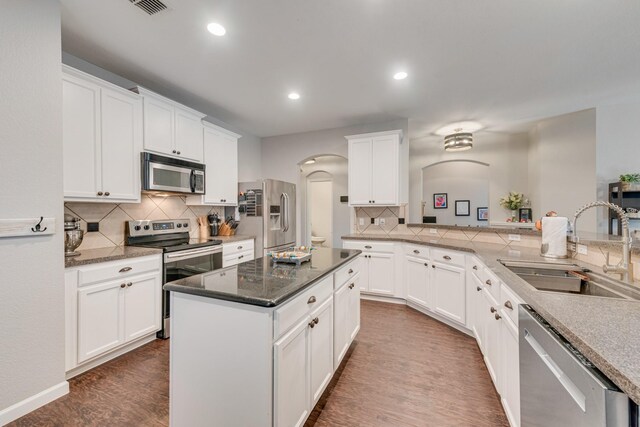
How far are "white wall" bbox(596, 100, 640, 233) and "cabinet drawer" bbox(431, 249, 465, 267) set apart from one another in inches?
104

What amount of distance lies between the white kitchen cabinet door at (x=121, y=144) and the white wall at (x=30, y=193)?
549 millimetres

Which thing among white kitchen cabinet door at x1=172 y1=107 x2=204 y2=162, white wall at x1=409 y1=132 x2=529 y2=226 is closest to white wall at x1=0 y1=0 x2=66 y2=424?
white kitchen cabinet door at x1=172 y1=107 x2=204 y2=162

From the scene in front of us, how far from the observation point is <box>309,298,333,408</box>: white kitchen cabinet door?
1.53m

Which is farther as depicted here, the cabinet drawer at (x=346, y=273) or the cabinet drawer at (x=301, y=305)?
the cabinet drawer at (x=346, y=273)

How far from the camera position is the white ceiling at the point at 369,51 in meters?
1.84

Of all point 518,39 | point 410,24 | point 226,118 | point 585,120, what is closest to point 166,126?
point 226,118

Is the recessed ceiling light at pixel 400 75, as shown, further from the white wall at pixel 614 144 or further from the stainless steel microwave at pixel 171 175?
the white wall at pixel 614 144

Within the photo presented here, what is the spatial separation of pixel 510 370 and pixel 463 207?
5345mm

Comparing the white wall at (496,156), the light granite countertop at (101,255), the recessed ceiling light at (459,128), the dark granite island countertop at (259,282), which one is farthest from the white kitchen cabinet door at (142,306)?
Answer: the white wall at (496,156)

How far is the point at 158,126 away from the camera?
2811mm

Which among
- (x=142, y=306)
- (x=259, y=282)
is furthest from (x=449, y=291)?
(x=142, y=306)

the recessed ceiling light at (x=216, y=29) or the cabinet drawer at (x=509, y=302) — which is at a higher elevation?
the recessed ceiling light at (x=216, y=29)

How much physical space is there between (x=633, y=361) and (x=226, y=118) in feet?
14.4

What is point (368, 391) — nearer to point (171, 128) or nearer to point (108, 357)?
point (108, 357)
